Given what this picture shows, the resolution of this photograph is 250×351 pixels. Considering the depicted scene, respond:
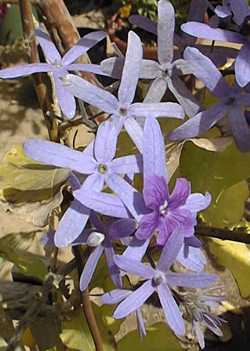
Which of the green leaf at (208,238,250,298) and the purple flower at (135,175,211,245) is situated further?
the green leaf at (208,238,250,298)

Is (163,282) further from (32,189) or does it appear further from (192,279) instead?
(32,189)

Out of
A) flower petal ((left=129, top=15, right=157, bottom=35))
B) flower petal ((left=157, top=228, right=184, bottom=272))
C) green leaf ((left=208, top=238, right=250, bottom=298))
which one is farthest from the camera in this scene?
green leaf ((left=208, top=238, right=250, bottom=298))

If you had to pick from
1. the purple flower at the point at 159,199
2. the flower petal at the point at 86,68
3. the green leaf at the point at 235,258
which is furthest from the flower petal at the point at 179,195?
the green leaf at the point at 235,258

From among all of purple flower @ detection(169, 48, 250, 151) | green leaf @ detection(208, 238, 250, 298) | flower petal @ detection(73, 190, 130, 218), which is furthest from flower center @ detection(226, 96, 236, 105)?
green leaf @ detection(208, 238, 250, 298)

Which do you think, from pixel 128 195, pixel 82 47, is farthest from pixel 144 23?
pixel 128 195

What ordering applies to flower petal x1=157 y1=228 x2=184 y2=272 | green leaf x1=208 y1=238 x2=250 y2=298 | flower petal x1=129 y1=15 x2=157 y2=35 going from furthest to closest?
green leaf x1=208 y1=238 x2=250 y2=298 < flower petal x1=129 y1=15 x2=157 y2=35 < flower petal x1=157 y1=228 x2=184 y2=272

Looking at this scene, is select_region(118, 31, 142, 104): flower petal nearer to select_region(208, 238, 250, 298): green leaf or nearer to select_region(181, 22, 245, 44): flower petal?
select_region(181, 22, 245, 44): flower petal

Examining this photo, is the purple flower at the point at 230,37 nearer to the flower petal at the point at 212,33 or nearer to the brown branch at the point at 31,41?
the flower petal at the point at 212,33

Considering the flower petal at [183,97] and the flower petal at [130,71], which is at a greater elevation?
the flower petal at [130,71]
